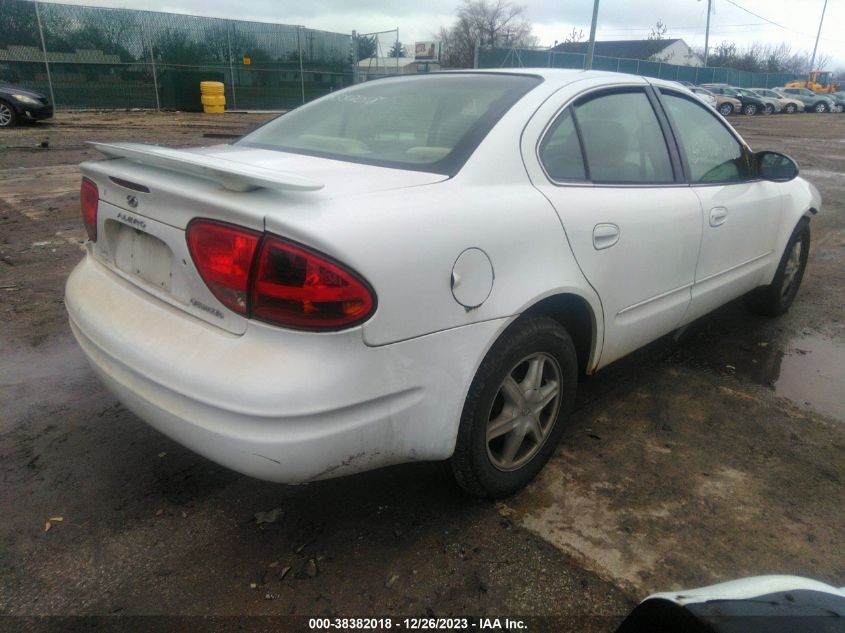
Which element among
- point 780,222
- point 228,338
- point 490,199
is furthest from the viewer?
point 780,222

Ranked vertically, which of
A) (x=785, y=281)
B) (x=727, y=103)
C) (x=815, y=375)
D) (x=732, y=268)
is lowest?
(x=815, y=375)

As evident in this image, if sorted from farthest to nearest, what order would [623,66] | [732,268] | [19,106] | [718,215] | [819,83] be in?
1. [819,83]
2. [623,66]
3. [19,106]
4. [732,268]
5. [718,215]

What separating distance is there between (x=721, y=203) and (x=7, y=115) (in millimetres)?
16037

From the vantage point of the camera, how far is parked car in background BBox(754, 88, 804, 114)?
3953 centimetres

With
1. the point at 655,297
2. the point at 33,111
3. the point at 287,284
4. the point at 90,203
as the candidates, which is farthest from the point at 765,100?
the point at 287,284

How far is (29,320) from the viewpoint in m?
3.98

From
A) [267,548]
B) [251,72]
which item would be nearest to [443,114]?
[267,548]

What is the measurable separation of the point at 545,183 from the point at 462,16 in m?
65.2

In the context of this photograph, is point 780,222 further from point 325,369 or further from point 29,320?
point 29,320

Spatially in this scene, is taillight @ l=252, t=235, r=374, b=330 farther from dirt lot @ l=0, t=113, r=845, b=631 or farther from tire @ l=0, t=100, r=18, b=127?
tire @ l=0, t=100, r=18, b=127

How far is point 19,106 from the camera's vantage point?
1405cm

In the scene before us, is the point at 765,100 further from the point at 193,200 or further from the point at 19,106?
the point at 193,200

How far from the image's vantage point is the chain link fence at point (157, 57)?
18266 mm

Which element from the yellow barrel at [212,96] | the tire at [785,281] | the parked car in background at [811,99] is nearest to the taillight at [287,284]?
the tire at [785,281]
